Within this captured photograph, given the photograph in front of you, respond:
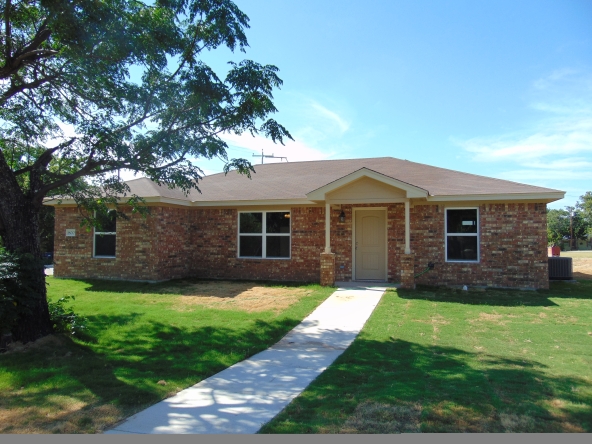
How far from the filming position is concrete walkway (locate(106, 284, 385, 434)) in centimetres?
403

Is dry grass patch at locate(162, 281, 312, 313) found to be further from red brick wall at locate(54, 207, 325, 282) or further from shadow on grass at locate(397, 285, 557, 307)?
shadow on grass at locate(397, 285, 557, 307)

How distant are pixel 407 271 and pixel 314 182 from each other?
498 centimetres

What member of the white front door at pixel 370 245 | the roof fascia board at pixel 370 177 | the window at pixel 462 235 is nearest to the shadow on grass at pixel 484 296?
the window at pixel 462 235

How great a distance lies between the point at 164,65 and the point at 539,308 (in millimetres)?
9566

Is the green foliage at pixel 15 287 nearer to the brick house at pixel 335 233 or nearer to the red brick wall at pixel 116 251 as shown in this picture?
the brick house at pixel 335 233

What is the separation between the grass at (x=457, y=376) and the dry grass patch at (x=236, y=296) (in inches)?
102

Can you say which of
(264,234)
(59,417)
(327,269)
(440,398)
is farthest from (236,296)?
(440,398)

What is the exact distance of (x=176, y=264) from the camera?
14828 millimetres

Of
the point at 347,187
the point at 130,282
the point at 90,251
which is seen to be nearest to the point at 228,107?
the point at 347,187

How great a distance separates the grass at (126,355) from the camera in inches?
172

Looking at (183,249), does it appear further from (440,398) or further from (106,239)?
(440,398)

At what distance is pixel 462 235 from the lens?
13062 mm

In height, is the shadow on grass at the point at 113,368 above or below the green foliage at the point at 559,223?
below

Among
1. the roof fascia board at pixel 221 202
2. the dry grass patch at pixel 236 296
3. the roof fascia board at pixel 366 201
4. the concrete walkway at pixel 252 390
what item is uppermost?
the roof fascia board at pixel 221 202
